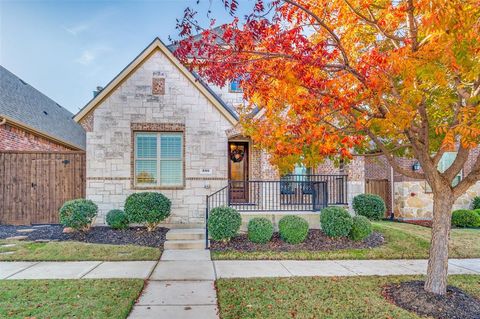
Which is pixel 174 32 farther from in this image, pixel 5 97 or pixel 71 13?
pixel 5 97

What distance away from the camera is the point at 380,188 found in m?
14.5

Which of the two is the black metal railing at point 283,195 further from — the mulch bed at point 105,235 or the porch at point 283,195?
the mulch bed at point 105,235

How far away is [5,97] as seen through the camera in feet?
41.8

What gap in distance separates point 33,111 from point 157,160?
28.1ft

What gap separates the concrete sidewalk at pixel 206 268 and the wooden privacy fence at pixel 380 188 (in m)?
7.46

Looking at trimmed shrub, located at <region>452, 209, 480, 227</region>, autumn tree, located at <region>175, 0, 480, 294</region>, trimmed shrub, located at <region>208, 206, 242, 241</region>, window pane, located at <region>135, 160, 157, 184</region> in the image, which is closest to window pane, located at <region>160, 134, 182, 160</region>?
window pane, located at <region>135, 160, 157, 184</region>

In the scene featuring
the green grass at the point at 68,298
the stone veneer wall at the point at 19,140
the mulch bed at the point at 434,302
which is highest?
the stone veneer wall at the point at 19,140

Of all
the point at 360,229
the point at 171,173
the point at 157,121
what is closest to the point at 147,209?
the point at 171,173

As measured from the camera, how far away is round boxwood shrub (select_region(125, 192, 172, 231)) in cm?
878

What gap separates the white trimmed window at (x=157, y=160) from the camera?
10.2 metres

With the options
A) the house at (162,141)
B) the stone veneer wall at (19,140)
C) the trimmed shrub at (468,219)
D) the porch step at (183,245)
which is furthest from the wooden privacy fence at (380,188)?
the stone veneer wall at (19,140)

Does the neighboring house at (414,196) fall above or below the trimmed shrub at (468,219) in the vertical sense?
above

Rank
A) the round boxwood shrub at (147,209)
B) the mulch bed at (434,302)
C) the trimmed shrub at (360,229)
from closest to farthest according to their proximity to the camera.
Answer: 1. the mulch bed at (434,302)
2. the trimmed shrub at (360,229)
3. the round boxwood shrub at (147,209)

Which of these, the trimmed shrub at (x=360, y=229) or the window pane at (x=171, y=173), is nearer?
the trimmed shrub at (x=360, y=229)
